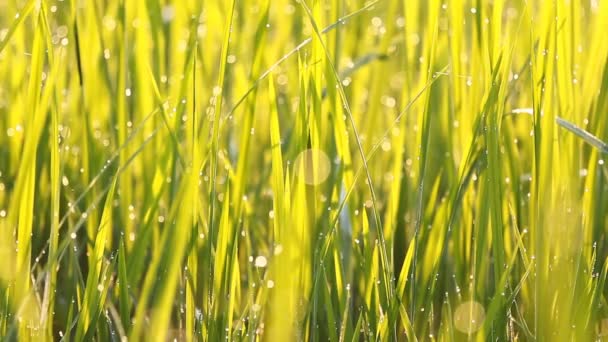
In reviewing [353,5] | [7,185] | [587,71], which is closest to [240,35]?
[353,5]

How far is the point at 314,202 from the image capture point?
2.96 feet

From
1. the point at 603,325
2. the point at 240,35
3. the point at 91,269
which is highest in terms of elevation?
the point at 240,35

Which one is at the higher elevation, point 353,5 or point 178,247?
point 353,5

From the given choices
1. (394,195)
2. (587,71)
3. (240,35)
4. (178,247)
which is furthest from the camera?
(240,35)

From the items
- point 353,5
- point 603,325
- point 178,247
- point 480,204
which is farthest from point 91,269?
point 353,5

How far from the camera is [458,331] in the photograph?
2.94 feet

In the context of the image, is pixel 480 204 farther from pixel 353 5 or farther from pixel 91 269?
pixel 353 5

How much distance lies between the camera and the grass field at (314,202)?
814 mm

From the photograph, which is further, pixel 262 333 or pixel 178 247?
pixel 262 333

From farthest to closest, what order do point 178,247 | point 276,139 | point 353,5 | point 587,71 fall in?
point 353,5 → point 587,71 → point 276,139 → point 178,247

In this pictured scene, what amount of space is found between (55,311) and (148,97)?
32cm

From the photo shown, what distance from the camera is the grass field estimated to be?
2.67 ft

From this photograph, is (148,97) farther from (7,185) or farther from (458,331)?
(458,331)

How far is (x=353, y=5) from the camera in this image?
1.63 meters
